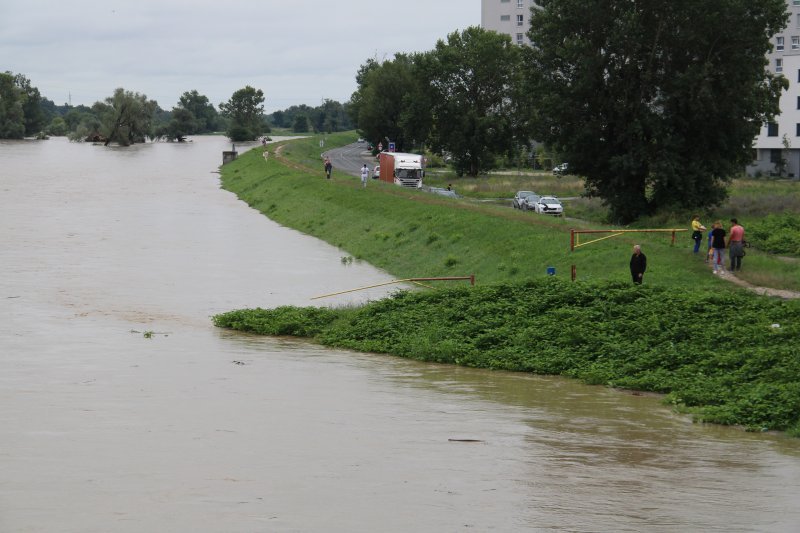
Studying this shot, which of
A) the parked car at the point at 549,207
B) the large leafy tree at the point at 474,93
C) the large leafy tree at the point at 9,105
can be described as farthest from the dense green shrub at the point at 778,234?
the large leafy tree at the point at 9,105

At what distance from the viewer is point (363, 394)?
21.3 metres

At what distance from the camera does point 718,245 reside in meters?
29.2

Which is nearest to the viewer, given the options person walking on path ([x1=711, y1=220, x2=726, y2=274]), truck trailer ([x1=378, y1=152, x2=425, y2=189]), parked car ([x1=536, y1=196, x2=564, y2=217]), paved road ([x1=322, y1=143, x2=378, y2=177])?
person walking on path ([x1=711, y1=220, x2=726, y2=274])

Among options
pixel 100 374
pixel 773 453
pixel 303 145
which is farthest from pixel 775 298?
pixel 303 145

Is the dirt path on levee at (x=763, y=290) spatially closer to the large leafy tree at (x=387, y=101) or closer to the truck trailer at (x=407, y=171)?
the truck trailer at (x=407, y=171)

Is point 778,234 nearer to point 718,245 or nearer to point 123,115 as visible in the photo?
point 718,245

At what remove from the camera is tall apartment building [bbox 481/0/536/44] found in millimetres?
150750

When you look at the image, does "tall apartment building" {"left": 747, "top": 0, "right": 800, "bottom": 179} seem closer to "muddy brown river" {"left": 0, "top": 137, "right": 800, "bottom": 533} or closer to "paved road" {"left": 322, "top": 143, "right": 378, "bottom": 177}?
"paved road" {"left": 322, "top": 143, "right": 378, "bottom": 177}

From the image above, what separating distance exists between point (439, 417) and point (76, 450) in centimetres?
Result: 664

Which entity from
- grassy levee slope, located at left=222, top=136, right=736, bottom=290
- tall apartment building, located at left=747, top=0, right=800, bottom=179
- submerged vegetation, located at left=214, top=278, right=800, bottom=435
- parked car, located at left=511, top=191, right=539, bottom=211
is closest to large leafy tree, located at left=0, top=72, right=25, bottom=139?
grassy levee slope, located at left=222, top=136, right=736, bottom=290

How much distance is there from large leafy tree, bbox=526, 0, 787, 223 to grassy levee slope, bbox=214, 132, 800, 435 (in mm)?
12744

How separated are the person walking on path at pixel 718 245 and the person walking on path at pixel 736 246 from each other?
1.20ft

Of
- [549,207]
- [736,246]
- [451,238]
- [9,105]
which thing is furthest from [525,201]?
[9,105]

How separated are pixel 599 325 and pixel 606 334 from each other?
396mm
